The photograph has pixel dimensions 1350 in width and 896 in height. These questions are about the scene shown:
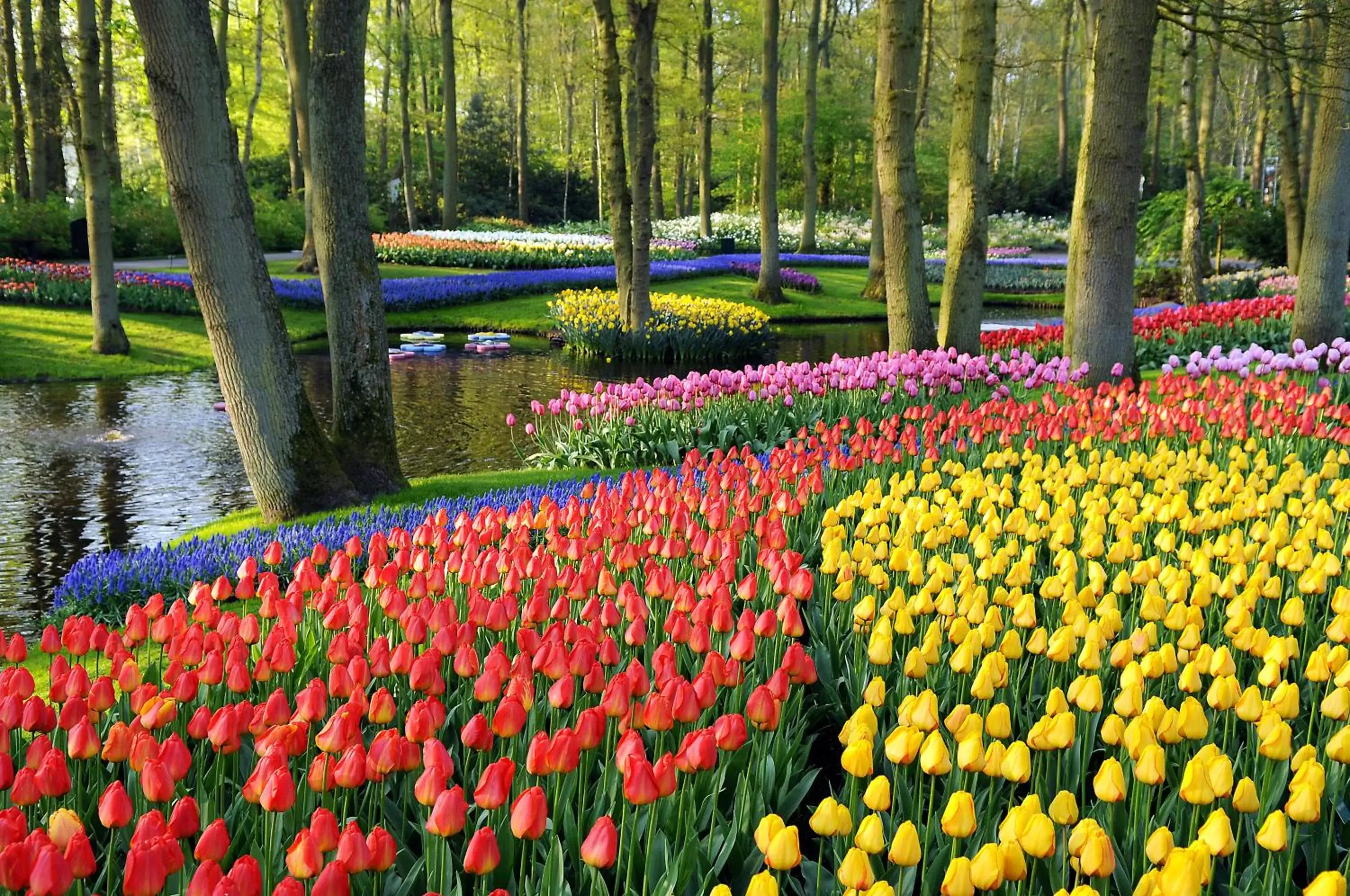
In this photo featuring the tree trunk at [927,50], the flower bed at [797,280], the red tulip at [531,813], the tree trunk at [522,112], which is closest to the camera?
the red tulip at [531,813]

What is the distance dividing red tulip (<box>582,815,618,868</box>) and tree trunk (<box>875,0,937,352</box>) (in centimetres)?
1004

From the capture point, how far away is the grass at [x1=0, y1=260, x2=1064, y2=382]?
51.1 ft

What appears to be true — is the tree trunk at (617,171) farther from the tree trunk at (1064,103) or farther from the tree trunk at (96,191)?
the tree trunk at (1064,103)

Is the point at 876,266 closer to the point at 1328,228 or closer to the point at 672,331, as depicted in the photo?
the point at 672,331

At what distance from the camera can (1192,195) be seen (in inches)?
758

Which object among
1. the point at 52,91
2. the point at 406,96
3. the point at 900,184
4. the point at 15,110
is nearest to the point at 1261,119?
the point at 900,184

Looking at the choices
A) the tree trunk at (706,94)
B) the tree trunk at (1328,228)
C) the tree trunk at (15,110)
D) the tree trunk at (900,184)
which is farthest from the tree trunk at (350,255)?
the tree trunk at (15,110)

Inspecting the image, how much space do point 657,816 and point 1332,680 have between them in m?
2.11

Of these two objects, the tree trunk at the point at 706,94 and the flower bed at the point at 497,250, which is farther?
the tree trunk at the point at 706,94

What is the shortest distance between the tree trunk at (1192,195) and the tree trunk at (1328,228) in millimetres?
5241

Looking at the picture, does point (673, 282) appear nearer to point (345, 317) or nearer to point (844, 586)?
point (345, 317)

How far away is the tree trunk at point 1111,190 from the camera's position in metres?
9.80

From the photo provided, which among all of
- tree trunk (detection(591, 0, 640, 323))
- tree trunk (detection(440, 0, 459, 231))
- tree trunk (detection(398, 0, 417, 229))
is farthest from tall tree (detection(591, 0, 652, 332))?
tree trunk (detection(398, 0, 417, 229))

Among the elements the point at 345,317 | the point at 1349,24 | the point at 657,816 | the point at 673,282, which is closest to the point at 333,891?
the point at 657,816
